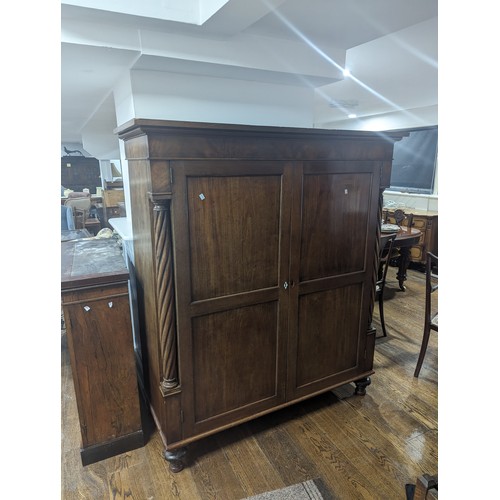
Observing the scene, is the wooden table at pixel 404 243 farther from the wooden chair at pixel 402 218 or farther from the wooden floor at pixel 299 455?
the wooden floor at pixel 299 455

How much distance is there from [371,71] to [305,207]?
217 centimetres

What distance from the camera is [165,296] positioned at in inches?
61.9

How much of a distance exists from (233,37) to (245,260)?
3.80ft

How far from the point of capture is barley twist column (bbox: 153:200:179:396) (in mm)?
1487

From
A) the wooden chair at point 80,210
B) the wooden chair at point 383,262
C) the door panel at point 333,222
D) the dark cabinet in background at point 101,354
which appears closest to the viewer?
the dark cabinet in background at point 101,354

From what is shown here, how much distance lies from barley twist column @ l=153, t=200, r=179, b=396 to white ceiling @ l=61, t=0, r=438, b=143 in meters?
0.83

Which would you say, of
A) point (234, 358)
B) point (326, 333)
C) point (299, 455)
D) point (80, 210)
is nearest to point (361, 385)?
point (326, 333)

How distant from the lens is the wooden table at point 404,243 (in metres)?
3.60

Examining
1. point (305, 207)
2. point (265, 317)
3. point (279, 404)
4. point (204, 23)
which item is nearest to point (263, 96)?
point (204, 23)

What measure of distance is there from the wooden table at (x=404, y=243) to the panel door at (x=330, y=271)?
168cm

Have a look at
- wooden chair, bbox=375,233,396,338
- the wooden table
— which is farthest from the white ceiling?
the wooden table

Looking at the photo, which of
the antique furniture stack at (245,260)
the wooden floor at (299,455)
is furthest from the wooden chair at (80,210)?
the antique furniture stack at (245,260)

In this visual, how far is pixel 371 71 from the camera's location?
3.22 m
